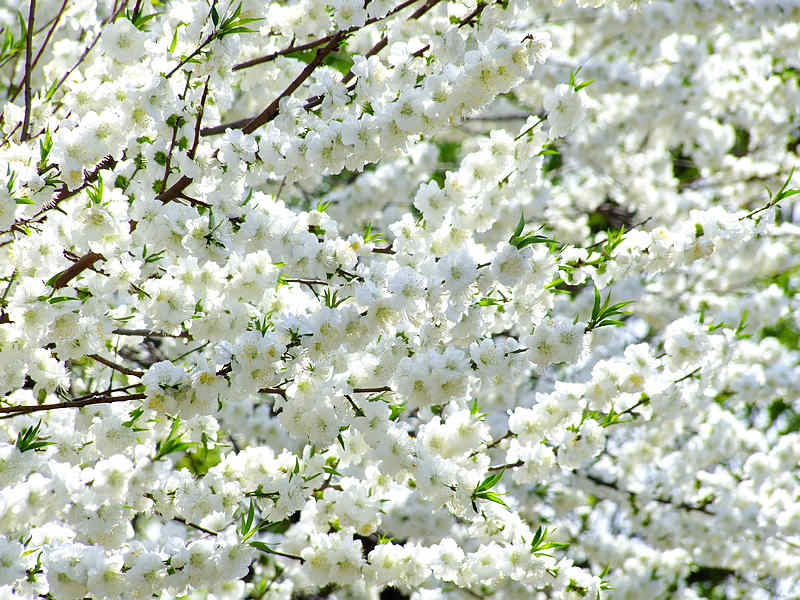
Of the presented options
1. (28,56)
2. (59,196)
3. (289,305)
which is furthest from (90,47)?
(289,305)

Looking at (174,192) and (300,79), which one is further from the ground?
(300,79)

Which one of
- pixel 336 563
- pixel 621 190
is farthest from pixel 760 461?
pixel 336 563

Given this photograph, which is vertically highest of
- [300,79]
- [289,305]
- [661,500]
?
[300,79]

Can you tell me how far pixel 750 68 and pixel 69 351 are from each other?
7550mm

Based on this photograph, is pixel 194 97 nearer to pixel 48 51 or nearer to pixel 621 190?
pixel 48 51

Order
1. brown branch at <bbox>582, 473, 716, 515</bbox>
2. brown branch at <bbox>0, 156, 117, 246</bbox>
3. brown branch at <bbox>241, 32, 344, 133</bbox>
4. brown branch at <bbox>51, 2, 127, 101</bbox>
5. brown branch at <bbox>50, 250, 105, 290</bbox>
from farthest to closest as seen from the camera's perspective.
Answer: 1. brown branch at <bbox>582, 473, 716, 515</bbox>
2. brown branch at <bbox>51, 2, 127, 101</bbox>
3. brown branch at <bbox>241, 32, 344, 133</bbox>
4. brown branch at <bbox>50, 250, 105, 290</bbox>
5. brown branch at <bbox>0, 156, 117, 246</bbox>

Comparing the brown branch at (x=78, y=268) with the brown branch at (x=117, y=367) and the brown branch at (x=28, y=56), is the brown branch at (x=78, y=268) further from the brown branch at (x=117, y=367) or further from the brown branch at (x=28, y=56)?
the brown branch at (x=28, y=56)

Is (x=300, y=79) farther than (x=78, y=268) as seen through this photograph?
Yes

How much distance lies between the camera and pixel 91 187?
9.53ft

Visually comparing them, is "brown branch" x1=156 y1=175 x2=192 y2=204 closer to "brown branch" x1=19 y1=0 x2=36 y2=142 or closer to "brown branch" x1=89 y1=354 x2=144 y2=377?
"brown branch" x1=89 y1=354 x2=144 y2=377

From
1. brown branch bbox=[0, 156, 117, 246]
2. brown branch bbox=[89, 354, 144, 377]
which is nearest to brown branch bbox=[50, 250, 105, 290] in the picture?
brown branch bbox=[0, 156, 117, 246]

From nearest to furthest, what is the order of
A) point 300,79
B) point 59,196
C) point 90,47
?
point 59,196, point 300,79, point 90,47

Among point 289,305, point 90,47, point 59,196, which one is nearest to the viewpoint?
point 59,196

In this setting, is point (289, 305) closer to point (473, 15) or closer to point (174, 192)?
point (174, 192)
